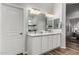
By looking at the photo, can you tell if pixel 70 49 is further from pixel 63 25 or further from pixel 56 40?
pixel 63 25

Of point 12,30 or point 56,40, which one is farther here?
point 56,40

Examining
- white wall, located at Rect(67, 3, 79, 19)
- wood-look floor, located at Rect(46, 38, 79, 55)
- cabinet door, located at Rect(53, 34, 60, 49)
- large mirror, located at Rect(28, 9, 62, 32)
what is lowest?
wood-look floor, located at Rect(46, 38, 79, 55)

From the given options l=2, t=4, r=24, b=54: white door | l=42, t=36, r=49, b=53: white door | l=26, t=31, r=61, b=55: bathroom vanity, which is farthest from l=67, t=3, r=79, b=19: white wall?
l=2, t=4, r=24, b=54: white door

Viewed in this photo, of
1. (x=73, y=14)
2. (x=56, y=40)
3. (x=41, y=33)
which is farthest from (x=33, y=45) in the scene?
(x=73, y=14)

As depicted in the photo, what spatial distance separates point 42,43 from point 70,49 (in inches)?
22.4

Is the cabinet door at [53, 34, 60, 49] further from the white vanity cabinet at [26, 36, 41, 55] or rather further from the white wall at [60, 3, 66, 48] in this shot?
the white vanity cabinet at [26, 36, 41, 55]

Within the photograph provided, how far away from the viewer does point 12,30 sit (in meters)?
2.04

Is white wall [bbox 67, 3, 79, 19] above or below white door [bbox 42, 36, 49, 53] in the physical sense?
above

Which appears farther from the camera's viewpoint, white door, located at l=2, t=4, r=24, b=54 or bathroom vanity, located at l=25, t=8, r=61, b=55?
bathroom vanity, located at l=25, t=8, r=61, b=55

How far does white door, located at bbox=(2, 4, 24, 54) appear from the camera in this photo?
1.99 m

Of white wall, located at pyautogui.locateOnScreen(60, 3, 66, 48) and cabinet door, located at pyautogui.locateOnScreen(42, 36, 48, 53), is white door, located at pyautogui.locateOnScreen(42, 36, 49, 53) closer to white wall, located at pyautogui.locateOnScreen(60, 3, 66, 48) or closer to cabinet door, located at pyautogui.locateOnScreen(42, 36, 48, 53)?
cabinet door, located at pyautogui.locateOnScreen(42, 36, 48, 53)

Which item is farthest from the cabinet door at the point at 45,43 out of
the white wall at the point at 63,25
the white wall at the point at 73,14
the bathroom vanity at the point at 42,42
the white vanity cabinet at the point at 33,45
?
the white wall at the point at 73,14

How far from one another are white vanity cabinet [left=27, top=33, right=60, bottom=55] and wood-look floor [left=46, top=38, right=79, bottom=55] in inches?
3.7
